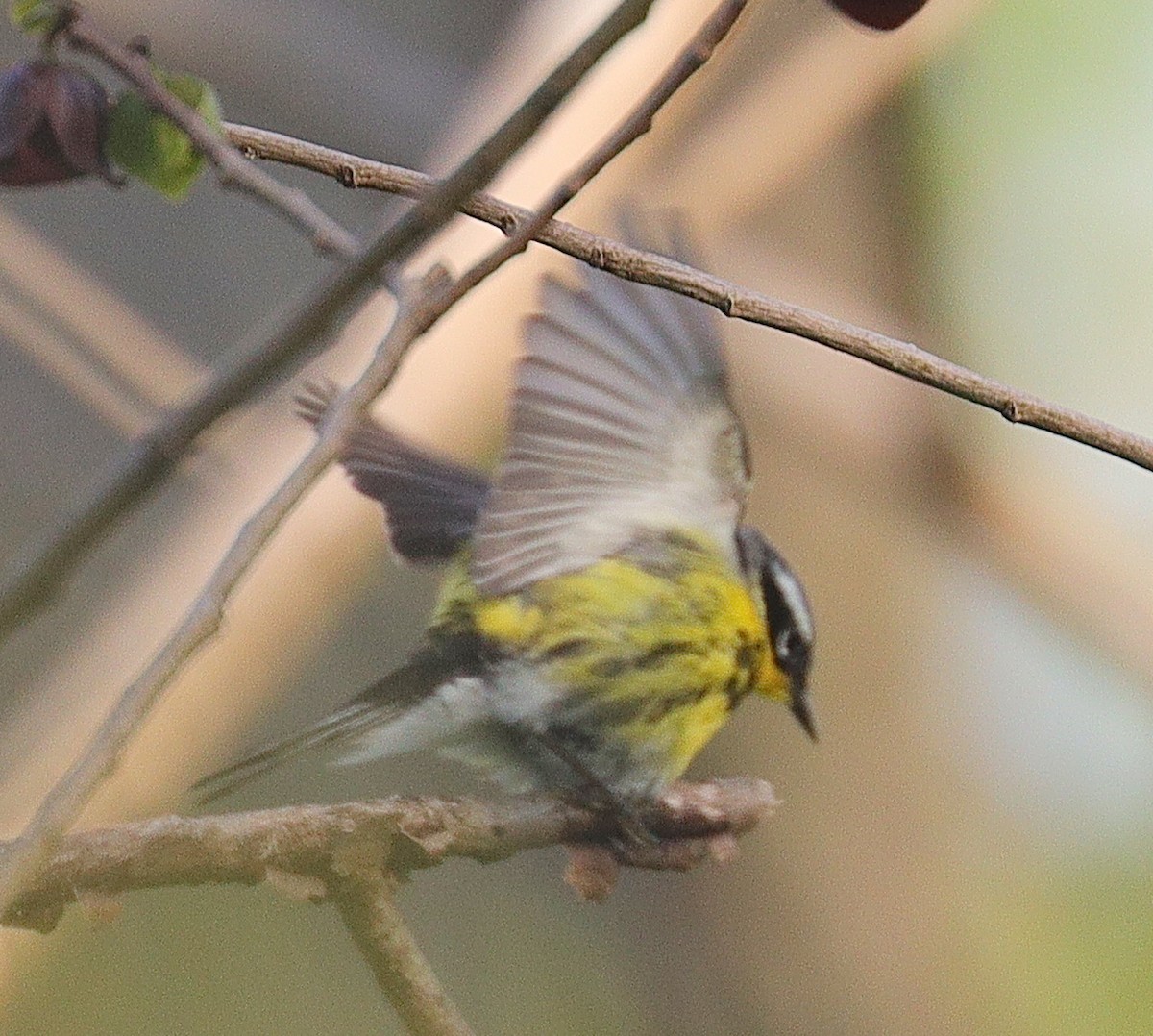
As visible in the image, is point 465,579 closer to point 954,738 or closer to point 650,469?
point 650,469

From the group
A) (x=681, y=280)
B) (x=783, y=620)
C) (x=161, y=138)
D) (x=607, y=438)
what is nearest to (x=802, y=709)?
(x=783, y=620)

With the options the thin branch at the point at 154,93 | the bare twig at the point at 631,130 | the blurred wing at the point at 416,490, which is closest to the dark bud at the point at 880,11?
the bare twig at the point at 631,130

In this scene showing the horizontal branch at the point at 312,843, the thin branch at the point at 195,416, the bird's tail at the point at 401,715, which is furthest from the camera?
the bird's tail at the point at 401,715

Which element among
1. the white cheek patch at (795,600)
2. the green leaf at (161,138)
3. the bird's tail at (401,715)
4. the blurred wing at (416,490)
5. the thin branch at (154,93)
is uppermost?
the white cheek patch at (795,600)

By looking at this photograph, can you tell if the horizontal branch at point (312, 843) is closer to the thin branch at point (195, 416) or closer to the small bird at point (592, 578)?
the small bird at point (592, 578)

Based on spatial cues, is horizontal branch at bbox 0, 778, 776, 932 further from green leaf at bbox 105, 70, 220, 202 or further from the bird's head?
green leaf at bbox 105, 70, 220, 202

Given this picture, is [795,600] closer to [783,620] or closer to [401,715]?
[783,620]

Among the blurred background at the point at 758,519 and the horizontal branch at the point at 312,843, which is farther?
the blurred background at the point at 758,519
